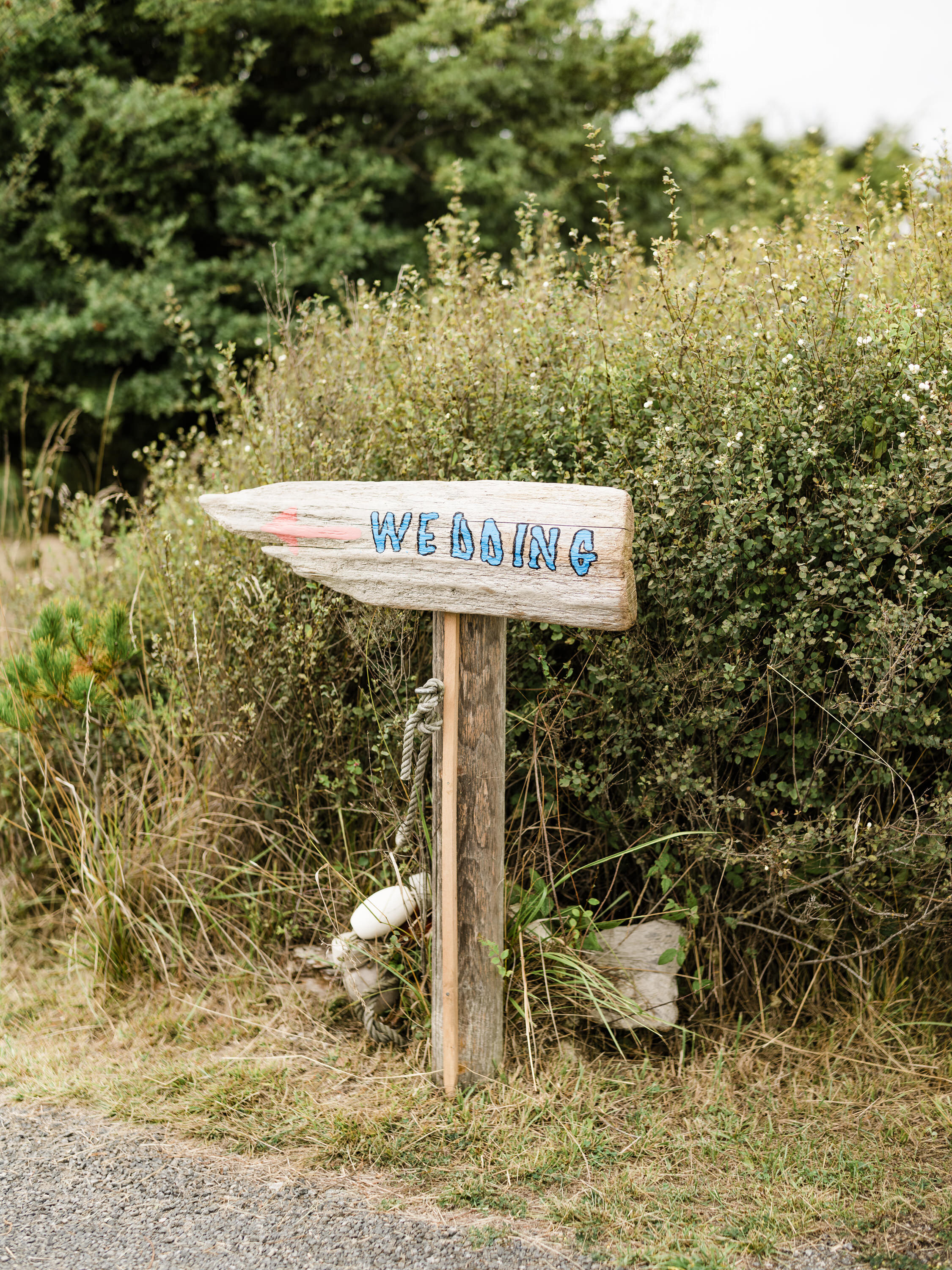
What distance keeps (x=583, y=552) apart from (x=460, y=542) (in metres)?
0.35

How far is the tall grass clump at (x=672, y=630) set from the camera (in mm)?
2871

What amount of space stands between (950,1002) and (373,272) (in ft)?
28.6

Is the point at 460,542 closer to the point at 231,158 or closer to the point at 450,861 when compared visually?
the point at 450,861

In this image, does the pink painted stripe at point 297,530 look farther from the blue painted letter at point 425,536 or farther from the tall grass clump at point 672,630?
the tall grass clump at point 672,630

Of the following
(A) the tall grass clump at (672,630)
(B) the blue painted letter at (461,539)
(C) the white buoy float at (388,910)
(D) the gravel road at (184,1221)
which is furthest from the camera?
(C) the white buoy float at (388,910)

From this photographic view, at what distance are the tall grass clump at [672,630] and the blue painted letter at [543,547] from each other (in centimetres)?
57

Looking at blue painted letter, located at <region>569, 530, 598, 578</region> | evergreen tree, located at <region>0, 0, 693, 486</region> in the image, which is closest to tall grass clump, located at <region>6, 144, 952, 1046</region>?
blue painted letter, located at <region>569, 530, 598, 578</region>

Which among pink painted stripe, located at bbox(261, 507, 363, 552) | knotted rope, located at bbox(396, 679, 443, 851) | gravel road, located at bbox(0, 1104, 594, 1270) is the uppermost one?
pink painted stripe, located at bbox(261, 507, 363, 552)

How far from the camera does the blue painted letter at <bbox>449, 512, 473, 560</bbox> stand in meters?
2.55

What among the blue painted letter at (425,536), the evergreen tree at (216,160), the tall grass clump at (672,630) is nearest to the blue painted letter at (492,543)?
the blue painted letter at (425,536)

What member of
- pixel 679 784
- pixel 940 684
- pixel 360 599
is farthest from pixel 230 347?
pixel 940 684

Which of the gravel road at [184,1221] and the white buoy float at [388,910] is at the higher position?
the white buoy float at [388,910]

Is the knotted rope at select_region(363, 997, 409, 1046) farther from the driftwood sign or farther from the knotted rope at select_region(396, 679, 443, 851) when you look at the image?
the knotted rope at select_region(396, 679, 443, 851)

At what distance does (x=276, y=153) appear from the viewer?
29.9 ft
